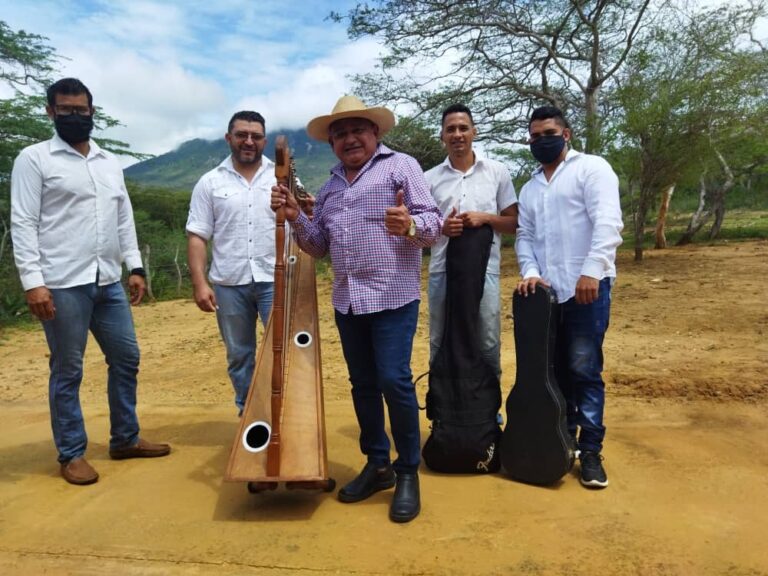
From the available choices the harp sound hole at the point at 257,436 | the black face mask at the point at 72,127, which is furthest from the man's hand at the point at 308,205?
the black face mask at the point at 72,127

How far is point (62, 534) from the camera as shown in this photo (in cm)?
268

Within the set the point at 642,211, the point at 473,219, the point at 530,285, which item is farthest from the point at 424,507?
the point at 642,211

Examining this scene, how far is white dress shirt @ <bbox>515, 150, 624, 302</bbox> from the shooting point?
113 inches

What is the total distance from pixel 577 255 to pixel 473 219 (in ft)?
1.92

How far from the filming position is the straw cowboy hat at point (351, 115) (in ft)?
8.82

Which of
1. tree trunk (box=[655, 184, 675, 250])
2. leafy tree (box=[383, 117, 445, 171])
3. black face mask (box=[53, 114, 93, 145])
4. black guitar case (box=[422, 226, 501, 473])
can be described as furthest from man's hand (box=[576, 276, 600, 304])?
tree trunk (box=[655, 184, 675, 250])

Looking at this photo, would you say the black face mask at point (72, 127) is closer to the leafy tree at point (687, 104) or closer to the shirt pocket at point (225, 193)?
the shirt pocket at point (225, 193)

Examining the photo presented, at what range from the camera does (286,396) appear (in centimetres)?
287

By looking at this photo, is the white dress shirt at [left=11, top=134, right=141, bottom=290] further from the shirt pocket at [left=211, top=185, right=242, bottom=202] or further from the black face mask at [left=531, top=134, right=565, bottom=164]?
the black face mask at [left=531, top=134, right=565, bottom=164]

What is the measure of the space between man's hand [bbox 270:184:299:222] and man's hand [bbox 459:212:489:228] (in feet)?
3.15

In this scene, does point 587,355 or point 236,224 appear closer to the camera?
point 587,355

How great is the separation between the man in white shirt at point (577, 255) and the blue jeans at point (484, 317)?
0.31m

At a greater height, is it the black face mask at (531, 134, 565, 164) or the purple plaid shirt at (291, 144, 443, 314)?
the black face mask at (531, 134, 565, 164)

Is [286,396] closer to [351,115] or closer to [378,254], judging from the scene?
[378,254]
